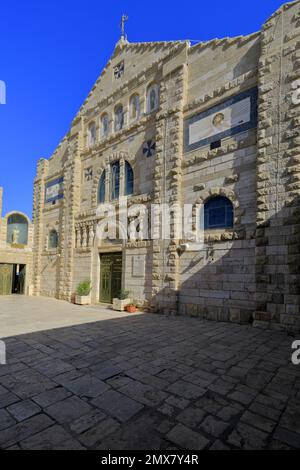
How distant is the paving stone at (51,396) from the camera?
9.98 feet

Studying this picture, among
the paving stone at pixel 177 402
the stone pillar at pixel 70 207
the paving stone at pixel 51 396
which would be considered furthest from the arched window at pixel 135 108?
the paving stone at pixel 177 402

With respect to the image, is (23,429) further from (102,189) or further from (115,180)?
(102,189)

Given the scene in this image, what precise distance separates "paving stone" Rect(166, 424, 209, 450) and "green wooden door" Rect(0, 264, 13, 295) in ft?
61.1

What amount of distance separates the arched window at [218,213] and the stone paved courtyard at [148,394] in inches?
159

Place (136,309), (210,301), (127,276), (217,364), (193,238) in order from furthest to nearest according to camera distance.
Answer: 1. (127,276)
2. (136,309)
3. (193,238)
4. (210,301)
5. (217,364)

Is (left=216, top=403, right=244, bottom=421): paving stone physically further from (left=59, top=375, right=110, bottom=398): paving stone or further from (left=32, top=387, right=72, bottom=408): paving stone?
(left=32, top=387, right=72, bottom=408): paving stone

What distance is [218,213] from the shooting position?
29.3 ft

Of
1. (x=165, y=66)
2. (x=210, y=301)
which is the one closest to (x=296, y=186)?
(x=210, y=301)

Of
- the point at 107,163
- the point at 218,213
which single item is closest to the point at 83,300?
the point at 107,163

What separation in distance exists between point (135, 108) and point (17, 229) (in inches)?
498

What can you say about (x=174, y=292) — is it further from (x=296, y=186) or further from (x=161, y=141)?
(x=161, y=141)

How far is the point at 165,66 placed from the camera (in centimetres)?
1105

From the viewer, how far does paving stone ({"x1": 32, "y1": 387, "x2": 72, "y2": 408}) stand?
304 cm

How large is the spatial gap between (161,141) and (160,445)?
1022 centimetres
